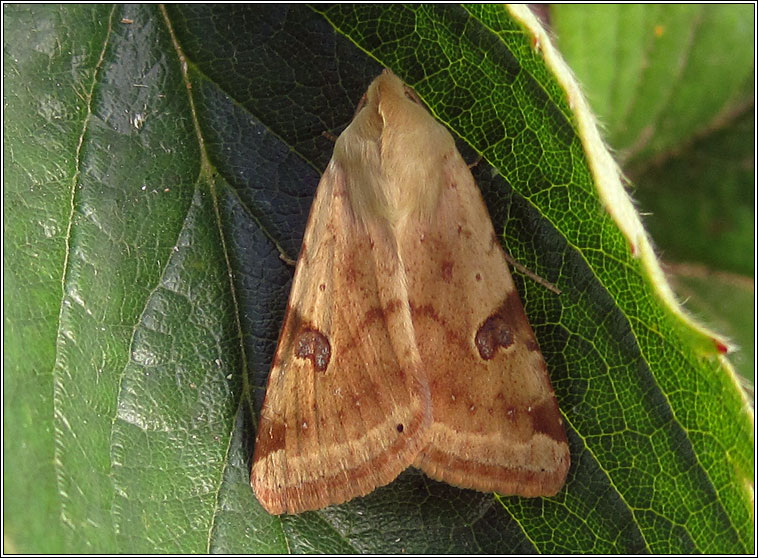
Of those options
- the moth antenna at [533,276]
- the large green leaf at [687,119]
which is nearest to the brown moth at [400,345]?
the moth antenna at [533,276]

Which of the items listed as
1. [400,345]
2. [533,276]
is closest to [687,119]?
[533,276]

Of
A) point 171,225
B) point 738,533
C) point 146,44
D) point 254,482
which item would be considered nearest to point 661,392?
point 738,533

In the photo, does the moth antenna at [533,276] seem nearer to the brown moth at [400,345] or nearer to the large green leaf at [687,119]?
the brown moth at [400,345]

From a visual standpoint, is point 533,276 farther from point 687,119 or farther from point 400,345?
point 687,119

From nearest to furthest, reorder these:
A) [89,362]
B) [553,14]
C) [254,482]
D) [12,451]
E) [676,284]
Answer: [12,451], [89,362], [254,482], [553,14], [676,284]

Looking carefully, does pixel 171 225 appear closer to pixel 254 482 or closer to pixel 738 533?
pixel 254 482

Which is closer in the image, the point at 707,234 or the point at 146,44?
the point at 146,44

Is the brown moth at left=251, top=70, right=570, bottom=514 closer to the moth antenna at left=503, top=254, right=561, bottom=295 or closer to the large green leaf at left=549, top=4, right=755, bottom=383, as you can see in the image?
the moth antenna at left=503, top=254, right=561, bottom=295
